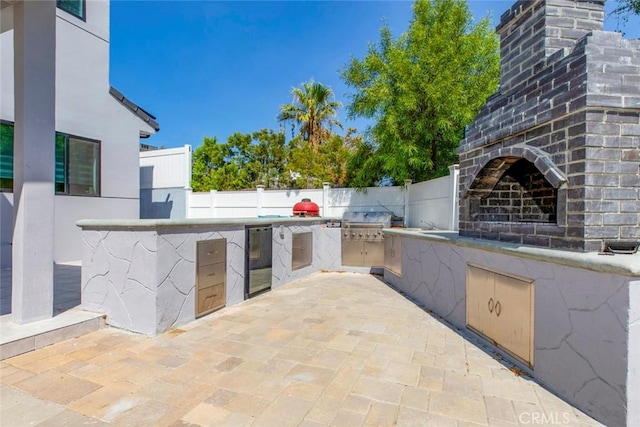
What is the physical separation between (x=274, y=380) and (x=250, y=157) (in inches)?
576

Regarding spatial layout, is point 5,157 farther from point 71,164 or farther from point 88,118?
point 88,118

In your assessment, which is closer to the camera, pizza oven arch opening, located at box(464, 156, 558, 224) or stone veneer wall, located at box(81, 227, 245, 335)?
stone veneer wall, located at box(81, 227, 245, 335)

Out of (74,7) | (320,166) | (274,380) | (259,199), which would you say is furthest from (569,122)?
(320,166)

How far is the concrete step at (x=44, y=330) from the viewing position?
9.91 feet

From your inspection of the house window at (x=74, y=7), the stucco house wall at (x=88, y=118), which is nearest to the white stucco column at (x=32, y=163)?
the stucco house wall at (x=88, y=118)

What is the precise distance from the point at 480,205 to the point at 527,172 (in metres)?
0.87

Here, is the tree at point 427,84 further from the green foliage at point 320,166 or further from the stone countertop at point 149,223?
the stone countertop at point 149,223

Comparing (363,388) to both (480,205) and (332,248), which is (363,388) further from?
(332,248)

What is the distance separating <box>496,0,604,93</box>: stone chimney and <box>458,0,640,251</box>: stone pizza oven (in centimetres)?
1

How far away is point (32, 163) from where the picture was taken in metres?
3.44

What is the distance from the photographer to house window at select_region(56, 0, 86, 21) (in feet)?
23.7

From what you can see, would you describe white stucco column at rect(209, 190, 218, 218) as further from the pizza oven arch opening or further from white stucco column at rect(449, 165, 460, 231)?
the pizza oven arch opening

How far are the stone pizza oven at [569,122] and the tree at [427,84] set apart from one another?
4566 millimetres

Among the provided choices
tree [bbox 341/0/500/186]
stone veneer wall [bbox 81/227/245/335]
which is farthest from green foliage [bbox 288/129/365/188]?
stone veneer wall [bbox 81/227/245/335]
